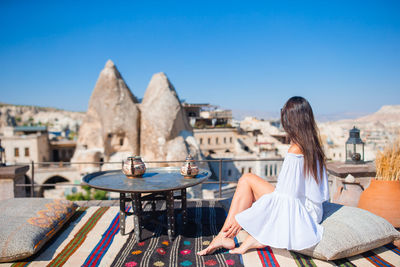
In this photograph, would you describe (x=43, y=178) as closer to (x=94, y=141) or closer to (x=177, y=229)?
(x=94, y=141)

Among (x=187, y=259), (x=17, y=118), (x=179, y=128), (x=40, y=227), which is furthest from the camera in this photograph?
(x=17, y=118)

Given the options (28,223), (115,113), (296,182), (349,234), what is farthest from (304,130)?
(115,113)

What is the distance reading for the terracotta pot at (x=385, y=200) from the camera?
336cm

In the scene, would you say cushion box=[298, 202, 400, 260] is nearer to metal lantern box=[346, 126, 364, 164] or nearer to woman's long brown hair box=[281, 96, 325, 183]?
woman's long brown hair box=[281, 96, 325, 183]

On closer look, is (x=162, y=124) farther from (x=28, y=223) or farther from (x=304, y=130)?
(x=304, y=130)

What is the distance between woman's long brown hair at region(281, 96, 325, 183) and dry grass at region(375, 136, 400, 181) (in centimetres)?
158

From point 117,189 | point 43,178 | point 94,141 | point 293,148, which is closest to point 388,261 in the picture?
point 293,148

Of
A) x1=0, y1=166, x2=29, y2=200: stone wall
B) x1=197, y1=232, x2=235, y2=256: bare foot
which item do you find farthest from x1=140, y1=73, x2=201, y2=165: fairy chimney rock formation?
x1=197, y1=232, x2=235, y2=256: bare foot

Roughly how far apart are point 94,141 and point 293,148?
65.0 feet

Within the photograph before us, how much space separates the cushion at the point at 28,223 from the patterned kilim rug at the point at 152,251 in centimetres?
11

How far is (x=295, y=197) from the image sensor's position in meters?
2.59

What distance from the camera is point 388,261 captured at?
8.75 feet

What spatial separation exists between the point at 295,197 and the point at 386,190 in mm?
1615

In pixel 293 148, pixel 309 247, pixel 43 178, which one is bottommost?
pixel 43 178
